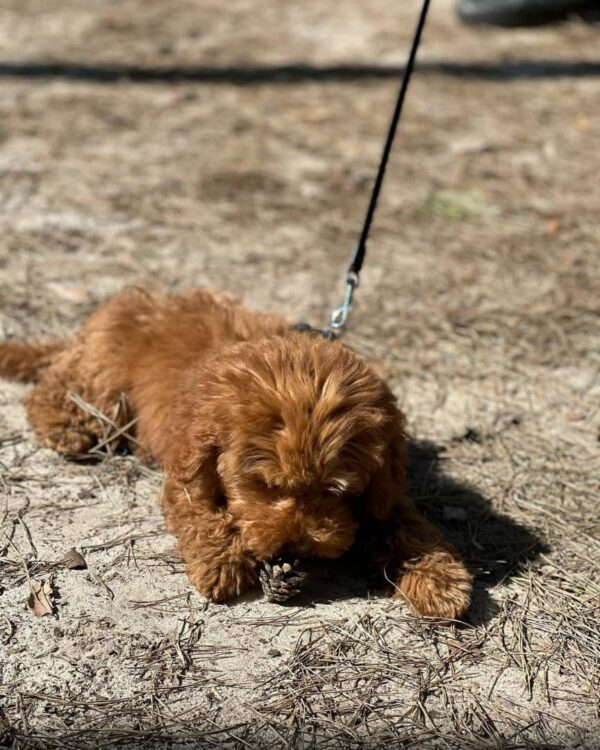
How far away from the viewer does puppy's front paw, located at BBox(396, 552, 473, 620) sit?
11.6ft

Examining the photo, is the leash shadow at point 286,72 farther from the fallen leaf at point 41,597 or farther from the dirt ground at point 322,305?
the fallen leaf at point 41,597

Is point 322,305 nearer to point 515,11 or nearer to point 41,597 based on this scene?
point 41,597

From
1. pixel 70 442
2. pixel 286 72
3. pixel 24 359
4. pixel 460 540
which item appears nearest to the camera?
pixel 460 540

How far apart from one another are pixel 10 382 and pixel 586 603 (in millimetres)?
2925

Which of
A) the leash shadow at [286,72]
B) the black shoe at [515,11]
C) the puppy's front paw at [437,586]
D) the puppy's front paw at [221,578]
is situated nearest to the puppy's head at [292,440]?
the puppy's front paw at [221,578]

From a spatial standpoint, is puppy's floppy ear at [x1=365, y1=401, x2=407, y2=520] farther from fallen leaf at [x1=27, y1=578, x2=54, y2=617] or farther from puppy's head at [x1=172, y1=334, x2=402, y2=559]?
fallen leaf at [x1=27, y1=578, x2=54, y2=617]

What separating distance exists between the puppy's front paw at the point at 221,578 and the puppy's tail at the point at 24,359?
1.67m

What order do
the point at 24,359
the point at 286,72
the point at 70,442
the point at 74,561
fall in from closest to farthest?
the point at 74,561, the point at 70,442, the point at 24,359, the point at 286,72

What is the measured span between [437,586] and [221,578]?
793 millimetres

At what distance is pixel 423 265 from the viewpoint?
21.1 ft

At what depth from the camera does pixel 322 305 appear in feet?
19.2

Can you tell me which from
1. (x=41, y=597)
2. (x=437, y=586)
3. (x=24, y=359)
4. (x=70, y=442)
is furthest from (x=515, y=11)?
(x=41, y=597)

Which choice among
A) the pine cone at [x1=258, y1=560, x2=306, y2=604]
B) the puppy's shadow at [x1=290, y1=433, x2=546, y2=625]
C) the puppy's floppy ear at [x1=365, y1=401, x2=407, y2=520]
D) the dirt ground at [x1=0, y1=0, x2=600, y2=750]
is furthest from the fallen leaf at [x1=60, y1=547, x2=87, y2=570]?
the puppy's floppy ear at [x1=365, y1=401, x2=407, y2=520]

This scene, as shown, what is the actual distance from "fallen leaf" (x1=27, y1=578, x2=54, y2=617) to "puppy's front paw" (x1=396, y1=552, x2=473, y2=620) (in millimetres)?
1282
